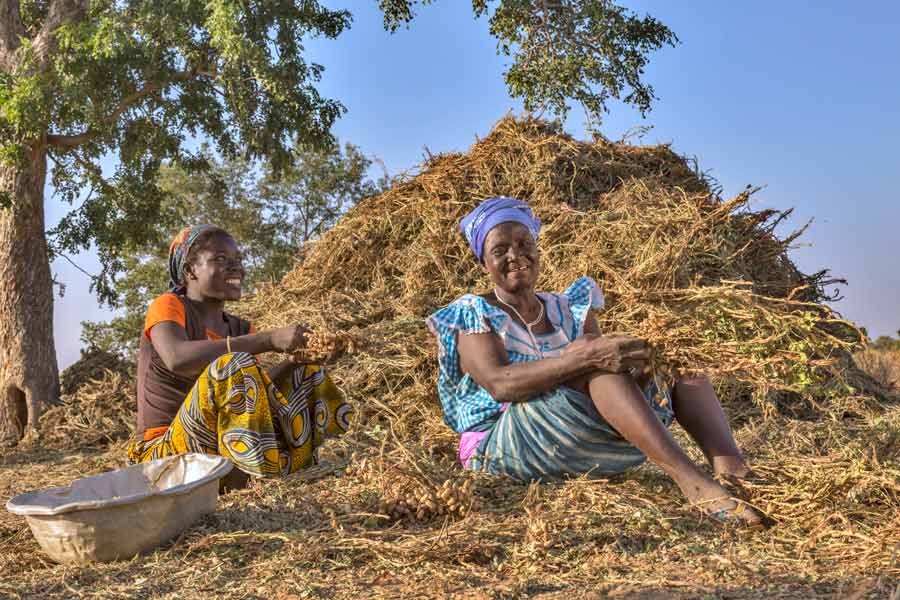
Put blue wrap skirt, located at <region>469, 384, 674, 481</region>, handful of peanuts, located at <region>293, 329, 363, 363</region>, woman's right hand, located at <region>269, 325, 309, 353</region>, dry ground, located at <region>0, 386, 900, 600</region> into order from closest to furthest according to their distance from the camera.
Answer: dry ground, located at <region>0, 386, 900, 600</region> < blue wrap skirt, located at <region>469, 384, 674, 481</region> < handful of peanuts, located at <region>293, 329, 363, 363</region> < woman's right hand, located at <region>269, 325, 309, 353</region>

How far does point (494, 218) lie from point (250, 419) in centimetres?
133

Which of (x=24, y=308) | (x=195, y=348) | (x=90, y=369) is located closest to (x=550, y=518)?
(x=195, y=348)

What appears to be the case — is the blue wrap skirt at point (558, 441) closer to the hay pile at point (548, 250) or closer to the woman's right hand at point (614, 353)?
the woman's right hand at point (614, 353)

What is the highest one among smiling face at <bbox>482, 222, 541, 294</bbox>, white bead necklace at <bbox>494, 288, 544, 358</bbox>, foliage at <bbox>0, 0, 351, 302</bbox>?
foliage at <bbox>0, 0, 351, 302</bbox>

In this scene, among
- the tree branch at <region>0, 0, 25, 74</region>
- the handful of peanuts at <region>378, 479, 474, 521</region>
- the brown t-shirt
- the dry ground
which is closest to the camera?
the dry ground

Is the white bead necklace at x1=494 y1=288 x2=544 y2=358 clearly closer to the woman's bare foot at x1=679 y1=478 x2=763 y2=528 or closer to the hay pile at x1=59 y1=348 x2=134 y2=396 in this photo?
the woman's bare foot at x1=679 y1=478 x2=763 y2=528

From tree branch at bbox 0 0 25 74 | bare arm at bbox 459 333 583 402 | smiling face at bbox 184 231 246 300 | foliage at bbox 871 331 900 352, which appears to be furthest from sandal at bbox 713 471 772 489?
foliage at bbox 871 331 900 352

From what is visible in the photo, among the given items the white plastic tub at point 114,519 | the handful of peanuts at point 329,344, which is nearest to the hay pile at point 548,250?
the handful of peanuts at point 329,344

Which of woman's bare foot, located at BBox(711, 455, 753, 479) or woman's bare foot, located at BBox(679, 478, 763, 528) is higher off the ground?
woman's bare foot, located at BBox(711, 455, 753, 479)

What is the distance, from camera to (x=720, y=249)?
6.66 metres

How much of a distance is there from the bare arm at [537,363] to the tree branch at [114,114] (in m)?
6.98

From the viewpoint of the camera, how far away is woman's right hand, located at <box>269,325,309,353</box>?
3.64 m

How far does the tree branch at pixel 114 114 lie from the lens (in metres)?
9.25

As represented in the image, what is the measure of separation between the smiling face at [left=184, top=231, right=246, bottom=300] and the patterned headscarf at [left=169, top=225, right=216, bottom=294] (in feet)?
0.12
